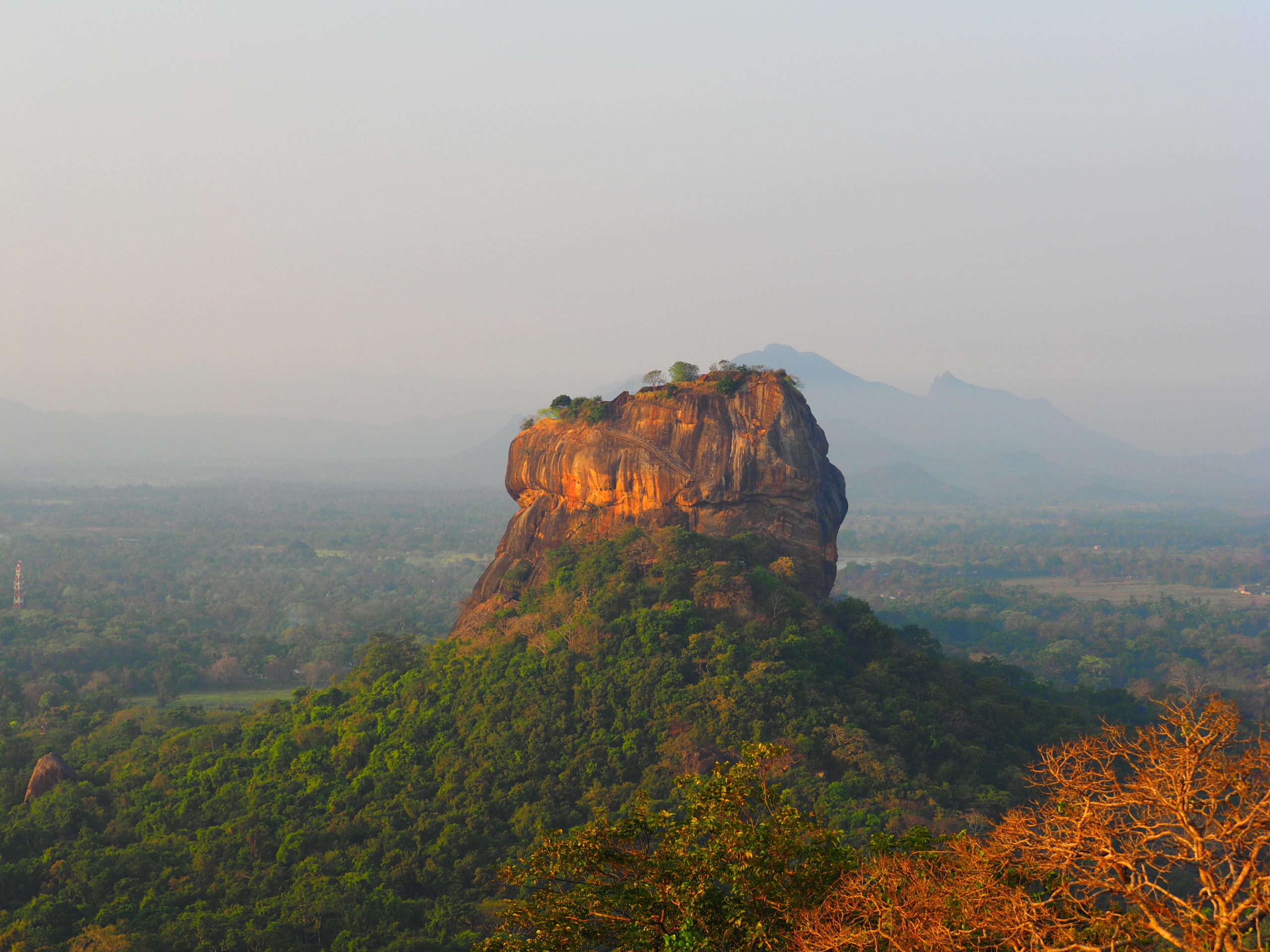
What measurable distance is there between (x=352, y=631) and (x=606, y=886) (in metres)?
59.8

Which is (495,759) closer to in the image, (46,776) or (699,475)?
(699,475)

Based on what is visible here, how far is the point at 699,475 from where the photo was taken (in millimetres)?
33312

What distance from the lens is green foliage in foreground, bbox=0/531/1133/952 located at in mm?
22000

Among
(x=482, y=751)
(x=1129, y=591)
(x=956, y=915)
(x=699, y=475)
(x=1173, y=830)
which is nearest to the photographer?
(x=1173, y=830)

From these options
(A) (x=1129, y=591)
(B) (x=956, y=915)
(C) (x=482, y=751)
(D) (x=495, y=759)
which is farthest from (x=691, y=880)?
(A) (x=1129, y=591)

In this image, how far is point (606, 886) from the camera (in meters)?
12.1

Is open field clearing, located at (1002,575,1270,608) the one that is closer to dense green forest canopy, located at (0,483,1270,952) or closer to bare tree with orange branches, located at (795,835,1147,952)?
dense green forest canopy, located at (0,483,1270,952)

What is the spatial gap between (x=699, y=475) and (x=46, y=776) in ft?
75.2

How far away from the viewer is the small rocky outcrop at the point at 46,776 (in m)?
29.2

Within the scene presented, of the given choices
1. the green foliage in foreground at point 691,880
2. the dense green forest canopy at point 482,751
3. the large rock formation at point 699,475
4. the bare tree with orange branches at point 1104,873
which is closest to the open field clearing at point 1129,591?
the dense green forest canopy at point 482,751

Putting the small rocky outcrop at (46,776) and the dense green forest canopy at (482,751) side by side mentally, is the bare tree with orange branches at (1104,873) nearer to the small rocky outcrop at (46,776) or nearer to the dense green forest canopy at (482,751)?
the dense green forest canopy at (482,751)

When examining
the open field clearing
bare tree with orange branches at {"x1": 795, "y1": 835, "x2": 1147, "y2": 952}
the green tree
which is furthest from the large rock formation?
the open field clearing

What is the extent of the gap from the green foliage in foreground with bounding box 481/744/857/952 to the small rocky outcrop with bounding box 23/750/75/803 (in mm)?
23556

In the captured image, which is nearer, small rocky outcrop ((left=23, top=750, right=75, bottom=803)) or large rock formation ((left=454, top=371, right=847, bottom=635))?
small rocky outcrop ((left=23, top=750, right=75, bottom=803))
